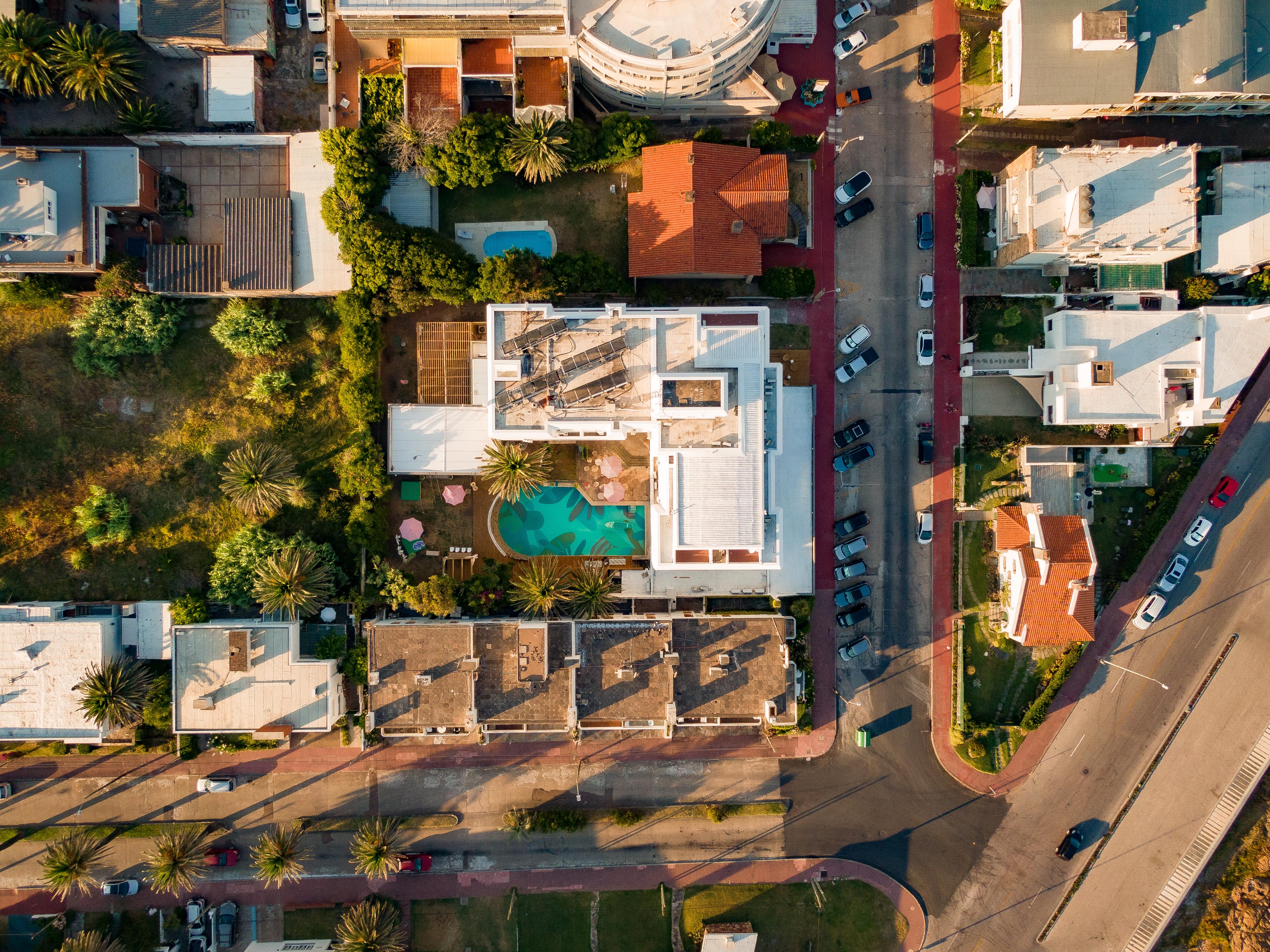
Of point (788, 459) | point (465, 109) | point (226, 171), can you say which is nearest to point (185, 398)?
point (226, 171)

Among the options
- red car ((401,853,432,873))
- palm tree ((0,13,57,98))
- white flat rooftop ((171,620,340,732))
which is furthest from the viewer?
red car ((401,853,432,873))

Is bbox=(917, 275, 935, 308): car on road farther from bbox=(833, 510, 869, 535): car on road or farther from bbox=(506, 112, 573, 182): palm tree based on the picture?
bbox=(506, 112, 573, 182): palm tree

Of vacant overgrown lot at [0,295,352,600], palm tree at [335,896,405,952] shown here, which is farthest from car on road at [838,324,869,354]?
palm tree at [335,896,405,952]

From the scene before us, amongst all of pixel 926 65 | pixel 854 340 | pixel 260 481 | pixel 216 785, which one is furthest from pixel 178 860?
pixel 926 65

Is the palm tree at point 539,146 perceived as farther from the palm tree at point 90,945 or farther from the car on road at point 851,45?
the palm tree at point 90,945

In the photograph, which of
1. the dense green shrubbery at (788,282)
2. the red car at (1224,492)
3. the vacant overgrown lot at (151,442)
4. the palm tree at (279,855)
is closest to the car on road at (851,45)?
the dense green shrubbery at (788,282)

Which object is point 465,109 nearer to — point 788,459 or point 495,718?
point 788,459
